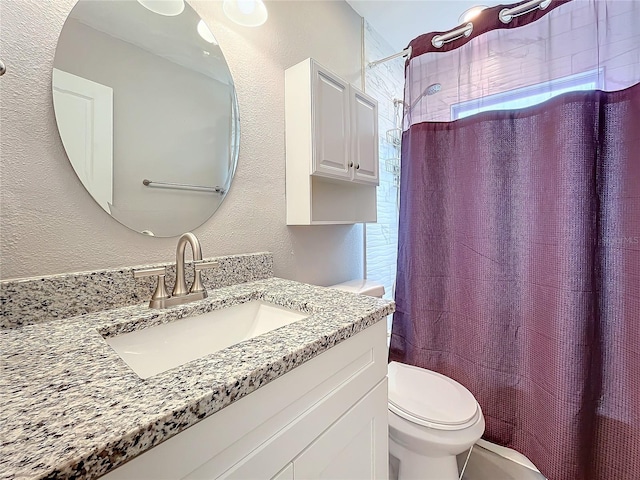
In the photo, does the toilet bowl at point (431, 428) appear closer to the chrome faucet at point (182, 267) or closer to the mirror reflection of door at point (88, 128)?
the chrome faucet at point (182, 267)

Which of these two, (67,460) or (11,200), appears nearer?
(67,460)

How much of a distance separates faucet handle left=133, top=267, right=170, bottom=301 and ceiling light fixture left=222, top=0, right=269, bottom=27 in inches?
39.8

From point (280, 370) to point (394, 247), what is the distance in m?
1.88

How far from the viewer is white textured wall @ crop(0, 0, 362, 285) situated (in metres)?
0.69

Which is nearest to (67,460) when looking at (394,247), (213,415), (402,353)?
(213,415)

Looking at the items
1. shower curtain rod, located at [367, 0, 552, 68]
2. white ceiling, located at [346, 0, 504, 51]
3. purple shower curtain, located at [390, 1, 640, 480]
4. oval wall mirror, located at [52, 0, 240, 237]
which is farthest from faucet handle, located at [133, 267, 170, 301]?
white ceiling, located at [346, 0, 504, 51]

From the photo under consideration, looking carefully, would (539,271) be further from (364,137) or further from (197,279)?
(197,279)

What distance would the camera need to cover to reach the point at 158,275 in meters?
0.84

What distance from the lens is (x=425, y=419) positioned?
1009 millimetres

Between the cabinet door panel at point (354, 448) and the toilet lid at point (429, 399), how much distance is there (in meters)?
0.26

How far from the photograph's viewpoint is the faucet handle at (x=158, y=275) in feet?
2.68

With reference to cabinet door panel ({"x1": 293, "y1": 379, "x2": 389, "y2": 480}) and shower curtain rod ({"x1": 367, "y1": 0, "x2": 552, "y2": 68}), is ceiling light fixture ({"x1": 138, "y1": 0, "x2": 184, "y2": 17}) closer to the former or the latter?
shower curtain rod ({"x1": 367, "y1": 0, "x2": 552, "y2": 68})

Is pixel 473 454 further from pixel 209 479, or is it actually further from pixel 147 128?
pixel 147 128

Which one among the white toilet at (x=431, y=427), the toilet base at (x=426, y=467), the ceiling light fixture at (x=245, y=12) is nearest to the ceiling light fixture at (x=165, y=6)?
the ceiling light fixture at (x=245, y=12)
